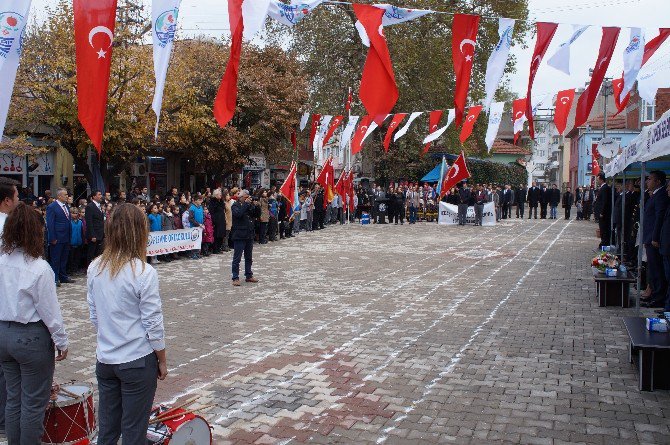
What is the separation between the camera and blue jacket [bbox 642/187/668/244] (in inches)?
374

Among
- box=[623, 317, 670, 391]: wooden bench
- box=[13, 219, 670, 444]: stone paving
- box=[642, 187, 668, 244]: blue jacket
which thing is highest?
box=[642, 187, 668, 244]: blue jacket

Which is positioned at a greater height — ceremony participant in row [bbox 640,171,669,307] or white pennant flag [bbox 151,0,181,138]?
white pennant flag [bbox 151,0,181,138]

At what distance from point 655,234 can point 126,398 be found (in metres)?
8.37

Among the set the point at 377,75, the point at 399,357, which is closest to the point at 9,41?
the point at 399,357

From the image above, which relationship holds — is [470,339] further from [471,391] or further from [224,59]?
[224,59]

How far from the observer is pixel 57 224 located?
12141 millimetres

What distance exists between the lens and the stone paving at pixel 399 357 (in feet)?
17.9

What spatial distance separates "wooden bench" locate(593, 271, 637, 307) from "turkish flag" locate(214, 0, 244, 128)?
636 cm

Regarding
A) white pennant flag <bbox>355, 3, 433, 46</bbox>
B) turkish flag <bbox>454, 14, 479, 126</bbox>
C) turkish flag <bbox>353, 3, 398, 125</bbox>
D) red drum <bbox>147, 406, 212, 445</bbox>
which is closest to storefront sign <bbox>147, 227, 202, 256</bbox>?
turkish flag <bbox>353, 3, 398, 125</bbox>

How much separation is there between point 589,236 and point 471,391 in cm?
1912

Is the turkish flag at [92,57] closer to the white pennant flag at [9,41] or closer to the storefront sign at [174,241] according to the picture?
the white pennant flag at [9,41]

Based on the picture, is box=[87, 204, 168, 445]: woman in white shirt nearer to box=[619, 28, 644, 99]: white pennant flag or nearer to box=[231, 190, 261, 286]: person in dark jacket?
box=[231, 190, 261, 286]: person in dark jacket

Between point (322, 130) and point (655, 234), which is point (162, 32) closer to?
point (655, 234)

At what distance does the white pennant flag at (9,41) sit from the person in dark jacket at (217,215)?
12016 millimetres
